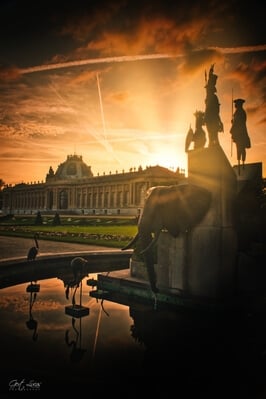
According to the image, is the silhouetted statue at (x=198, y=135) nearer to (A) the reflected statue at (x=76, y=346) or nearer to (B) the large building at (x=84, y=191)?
(A) the reflected statue at (x=76, y=346)

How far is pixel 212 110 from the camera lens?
24.5 ft

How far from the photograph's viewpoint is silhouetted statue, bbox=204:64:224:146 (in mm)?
7445

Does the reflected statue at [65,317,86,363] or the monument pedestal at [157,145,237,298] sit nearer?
the reflected statue at [65,317,86,363]

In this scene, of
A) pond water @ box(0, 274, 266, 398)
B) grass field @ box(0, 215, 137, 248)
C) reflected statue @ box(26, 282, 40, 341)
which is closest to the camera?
pond water @ box(0, 274, 266, 398)

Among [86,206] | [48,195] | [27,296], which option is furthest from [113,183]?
[27,296]

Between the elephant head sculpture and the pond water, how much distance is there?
1370mm

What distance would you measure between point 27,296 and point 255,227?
16.4ft

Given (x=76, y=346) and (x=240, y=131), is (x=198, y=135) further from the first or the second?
(x=76, y=346)

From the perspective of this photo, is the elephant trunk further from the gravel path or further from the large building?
the large building

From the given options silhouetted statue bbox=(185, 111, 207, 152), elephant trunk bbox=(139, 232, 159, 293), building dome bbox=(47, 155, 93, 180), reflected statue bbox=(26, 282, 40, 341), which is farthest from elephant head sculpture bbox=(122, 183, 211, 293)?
building dome bbox=(47, 155, 93, 180)

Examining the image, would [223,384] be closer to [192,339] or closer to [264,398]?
[264,398]

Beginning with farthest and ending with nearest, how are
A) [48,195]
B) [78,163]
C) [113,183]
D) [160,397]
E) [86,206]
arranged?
[78,163]
[48,195]
[86,206]
[113,183]
[160,397]

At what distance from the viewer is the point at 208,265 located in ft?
22.2

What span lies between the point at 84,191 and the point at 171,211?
9107 cm
